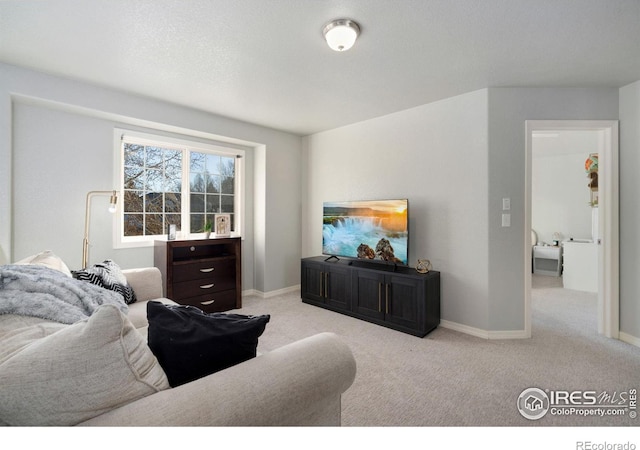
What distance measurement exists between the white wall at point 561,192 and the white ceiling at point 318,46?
355cm

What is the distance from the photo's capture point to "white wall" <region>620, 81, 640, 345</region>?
2.74 metres

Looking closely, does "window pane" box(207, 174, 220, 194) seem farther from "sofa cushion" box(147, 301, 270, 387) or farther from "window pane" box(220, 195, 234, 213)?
"sofa cushion" box(147, 301, 270, 387)

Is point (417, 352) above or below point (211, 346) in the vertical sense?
below

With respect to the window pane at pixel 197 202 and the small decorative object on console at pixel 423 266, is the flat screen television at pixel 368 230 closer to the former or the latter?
the small decorative object on console at pixel 423 266

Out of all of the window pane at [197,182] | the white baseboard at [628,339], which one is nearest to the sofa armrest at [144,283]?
the window pane at [197,182]

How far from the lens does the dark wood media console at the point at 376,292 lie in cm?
302

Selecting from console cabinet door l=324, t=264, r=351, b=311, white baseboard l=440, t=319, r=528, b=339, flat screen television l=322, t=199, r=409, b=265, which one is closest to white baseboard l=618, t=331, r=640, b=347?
white baseboard l=440, t=319, r=528, b=339

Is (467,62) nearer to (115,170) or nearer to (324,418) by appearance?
(324,418)

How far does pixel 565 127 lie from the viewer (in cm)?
292

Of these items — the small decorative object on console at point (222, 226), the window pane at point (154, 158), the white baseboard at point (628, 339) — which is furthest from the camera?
the small decorative object on console at point (222, 226)

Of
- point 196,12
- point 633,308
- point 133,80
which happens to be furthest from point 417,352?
point 133,80

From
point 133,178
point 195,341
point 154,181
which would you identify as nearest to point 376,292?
point 195,341

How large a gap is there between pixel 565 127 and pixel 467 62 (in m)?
1.34

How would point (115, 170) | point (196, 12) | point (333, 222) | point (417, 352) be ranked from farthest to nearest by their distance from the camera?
1. point (333, 222)
2. point (115, 170)
3. point (417, 352)
4. point (196, 12)
